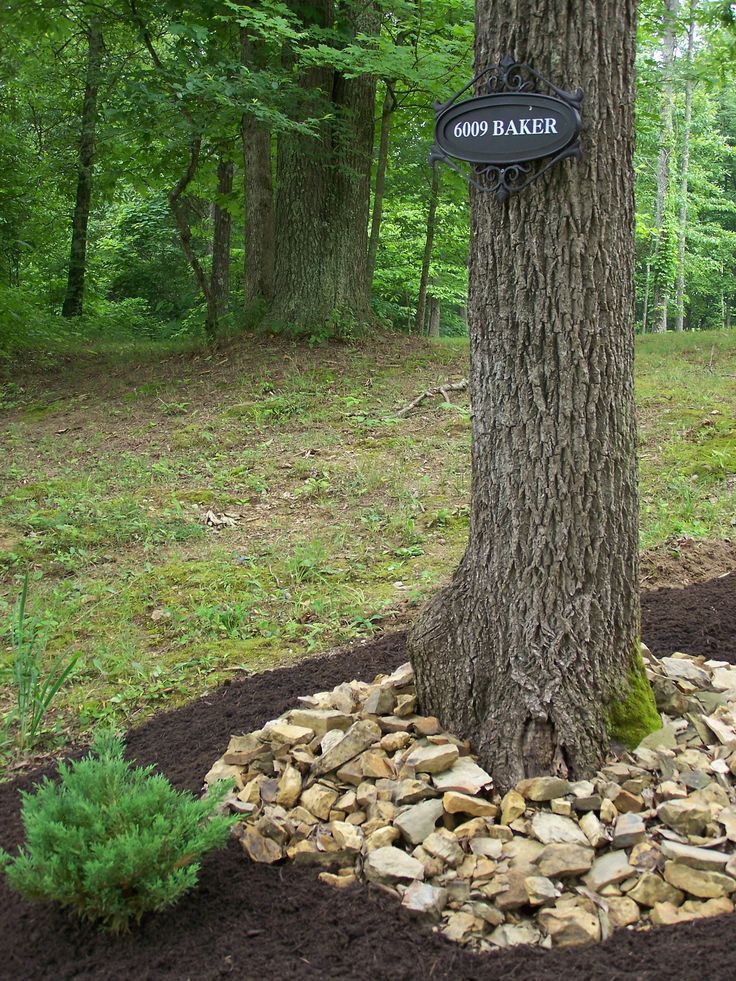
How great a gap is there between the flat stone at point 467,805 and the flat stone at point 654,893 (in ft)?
1.43

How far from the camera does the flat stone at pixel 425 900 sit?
2244 mm

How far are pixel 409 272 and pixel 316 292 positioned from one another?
22.4ft

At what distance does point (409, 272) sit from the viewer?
16219 millimetres

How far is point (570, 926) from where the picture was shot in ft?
7.09

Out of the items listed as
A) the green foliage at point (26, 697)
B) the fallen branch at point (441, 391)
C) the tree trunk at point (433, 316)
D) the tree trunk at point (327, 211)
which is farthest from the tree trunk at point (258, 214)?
the tree trunk at point (433, 316)

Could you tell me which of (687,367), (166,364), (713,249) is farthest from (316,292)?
(713,249)

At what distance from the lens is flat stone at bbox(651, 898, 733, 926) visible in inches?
85.9

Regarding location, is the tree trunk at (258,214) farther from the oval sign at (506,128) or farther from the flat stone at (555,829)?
the flat stone at (555,829)

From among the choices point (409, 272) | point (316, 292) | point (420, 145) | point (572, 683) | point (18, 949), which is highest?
point (420, 145)

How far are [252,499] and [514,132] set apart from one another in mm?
4225

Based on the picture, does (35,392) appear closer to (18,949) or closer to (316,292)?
(316,292)

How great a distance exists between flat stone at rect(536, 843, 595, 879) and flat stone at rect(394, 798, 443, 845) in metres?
0.31

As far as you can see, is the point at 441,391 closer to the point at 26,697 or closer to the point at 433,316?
the point at 26,697

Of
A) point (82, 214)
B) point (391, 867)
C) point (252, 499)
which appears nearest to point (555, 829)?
point (391, 867)
